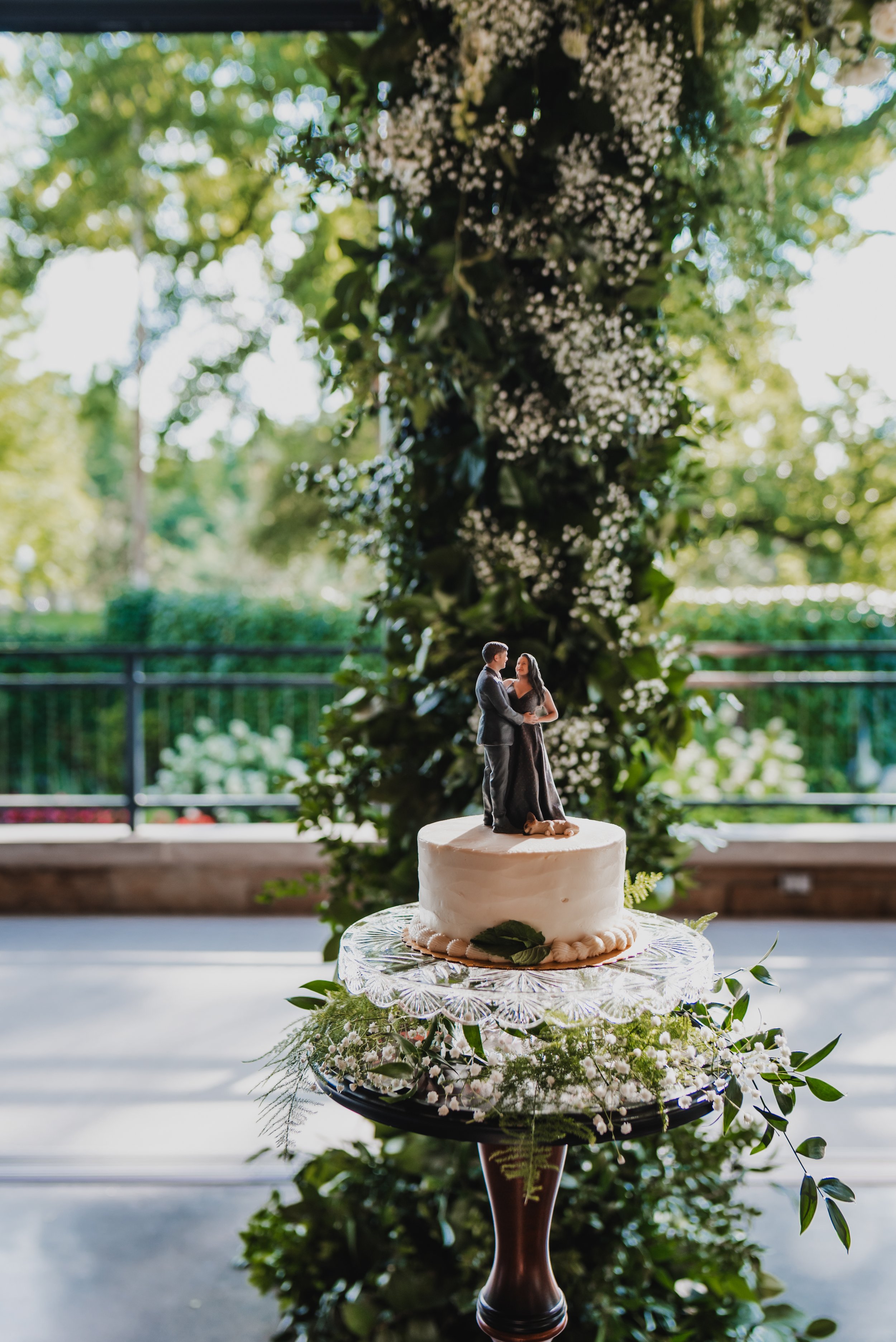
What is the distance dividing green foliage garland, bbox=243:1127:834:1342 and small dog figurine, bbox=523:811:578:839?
2.68ft

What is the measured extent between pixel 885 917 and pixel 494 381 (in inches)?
134

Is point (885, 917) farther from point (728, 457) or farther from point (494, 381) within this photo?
point (728, 457)

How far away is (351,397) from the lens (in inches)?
76.7

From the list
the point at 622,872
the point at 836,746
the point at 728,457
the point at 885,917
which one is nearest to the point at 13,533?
the point at 728,457

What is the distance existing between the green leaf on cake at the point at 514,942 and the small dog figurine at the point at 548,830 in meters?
0.14

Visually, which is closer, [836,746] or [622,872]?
[622,872]

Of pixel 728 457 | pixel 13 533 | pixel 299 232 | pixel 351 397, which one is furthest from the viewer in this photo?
pixel 13 533

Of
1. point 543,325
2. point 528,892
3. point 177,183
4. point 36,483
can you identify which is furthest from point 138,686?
point 36,483

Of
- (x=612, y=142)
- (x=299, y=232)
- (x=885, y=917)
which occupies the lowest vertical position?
(x=885, y=917)

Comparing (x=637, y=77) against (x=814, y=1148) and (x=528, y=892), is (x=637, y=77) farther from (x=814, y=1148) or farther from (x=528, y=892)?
(x=814, y=1148)

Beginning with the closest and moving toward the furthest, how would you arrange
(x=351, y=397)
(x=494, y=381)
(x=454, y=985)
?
(x=454, y=985) → (x=494, y=381) → (x=351, y=397)

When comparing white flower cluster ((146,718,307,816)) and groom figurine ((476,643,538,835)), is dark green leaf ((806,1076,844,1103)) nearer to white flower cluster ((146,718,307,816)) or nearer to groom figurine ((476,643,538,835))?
groom figurine ((476,643,538,835))

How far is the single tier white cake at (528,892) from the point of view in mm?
1152

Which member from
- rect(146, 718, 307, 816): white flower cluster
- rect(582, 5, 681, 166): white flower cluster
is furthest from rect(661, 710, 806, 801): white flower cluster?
rect(582, 5, 681, 166): white flower cluster
